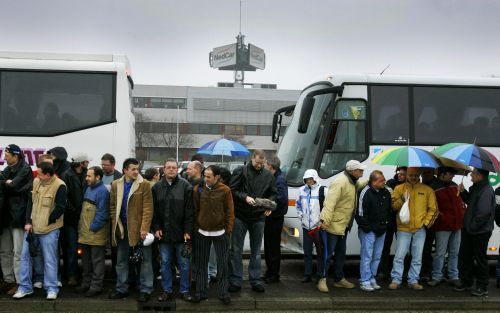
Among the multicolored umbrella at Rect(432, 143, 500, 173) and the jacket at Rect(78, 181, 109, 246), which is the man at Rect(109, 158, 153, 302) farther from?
the multicolored umbrella at Rect(432, 143, 500, 173)

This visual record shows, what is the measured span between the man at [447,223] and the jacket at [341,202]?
1.53 meters

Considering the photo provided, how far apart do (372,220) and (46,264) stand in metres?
4.77

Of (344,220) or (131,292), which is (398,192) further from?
(131,292)

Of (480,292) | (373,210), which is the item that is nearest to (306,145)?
(373,210)

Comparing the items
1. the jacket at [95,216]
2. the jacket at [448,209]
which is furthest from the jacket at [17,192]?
the jacket at [448,209]

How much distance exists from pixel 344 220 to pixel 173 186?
2693 mm

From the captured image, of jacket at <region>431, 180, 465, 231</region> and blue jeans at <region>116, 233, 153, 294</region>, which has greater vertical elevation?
jacket at <region>431, 180, 465, 231</region>

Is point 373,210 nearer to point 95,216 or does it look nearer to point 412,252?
point 412,252

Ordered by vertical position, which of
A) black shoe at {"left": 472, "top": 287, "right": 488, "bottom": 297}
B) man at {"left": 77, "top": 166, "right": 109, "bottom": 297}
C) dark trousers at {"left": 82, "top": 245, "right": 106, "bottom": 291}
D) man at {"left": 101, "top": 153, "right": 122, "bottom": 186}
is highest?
man at {"left": 101, "top": 153, "right": 122, "bottom": 186}

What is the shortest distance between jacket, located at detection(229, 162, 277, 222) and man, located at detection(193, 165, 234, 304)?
477 millimetres

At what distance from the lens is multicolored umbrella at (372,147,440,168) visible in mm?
6703

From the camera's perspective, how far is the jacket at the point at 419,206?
294 inches

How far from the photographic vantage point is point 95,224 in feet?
21.9

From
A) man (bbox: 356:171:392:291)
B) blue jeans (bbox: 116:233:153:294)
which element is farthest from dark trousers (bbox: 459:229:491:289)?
blue jeans (bbox: 116:233:153:294)
